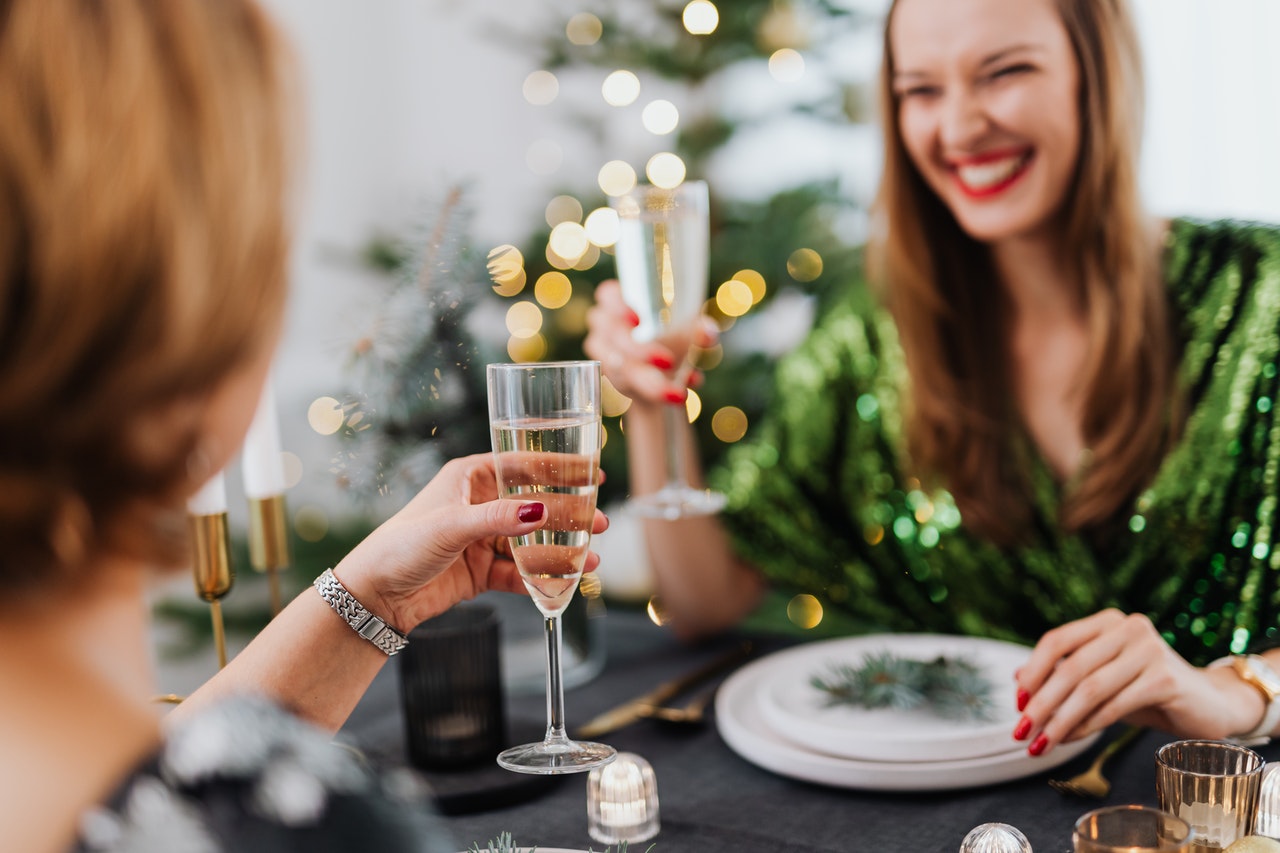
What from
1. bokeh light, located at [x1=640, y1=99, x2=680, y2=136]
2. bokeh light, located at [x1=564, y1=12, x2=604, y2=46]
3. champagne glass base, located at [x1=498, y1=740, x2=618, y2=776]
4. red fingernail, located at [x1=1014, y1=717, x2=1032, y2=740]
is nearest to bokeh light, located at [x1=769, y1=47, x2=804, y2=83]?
bokeh light, located at [x1=640, y1=99, x2=680, y2=136]

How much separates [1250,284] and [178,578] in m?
1.50

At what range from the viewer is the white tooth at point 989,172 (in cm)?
159

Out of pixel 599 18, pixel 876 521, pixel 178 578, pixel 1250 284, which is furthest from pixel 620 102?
pixel 178 578

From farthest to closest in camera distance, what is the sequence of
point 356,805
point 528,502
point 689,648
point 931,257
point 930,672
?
point 931,257 → point 689,648 → point 930,672 → point 528,502 → point 356,805

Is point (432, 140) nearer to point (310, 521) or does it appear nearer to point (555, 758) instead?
point (310, 521)

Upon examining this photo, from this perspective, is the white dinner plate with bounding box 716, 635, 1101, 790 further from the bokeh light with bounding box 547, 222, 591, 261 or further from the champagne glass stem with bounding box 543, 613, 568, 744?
the bokeh light with bounding box 547, 222, 591, 261

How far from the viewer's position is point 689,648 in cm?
145

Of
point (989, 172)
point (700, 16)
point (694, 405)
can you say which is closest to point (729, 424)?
point (694, 405)

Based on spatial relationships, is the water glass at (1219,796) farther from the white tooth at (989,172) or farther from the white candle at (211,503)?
the white tooth at (989,172)

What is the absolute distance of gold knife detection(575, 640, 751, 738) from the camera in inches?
45.6

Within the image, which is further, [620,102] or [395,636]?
[620,102]

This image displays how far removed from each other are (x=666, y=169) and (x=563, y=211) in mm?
288

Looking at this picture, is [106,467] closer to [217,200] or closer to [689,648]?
[217,200]

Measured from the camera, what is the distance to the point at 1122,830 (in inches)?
27.2
